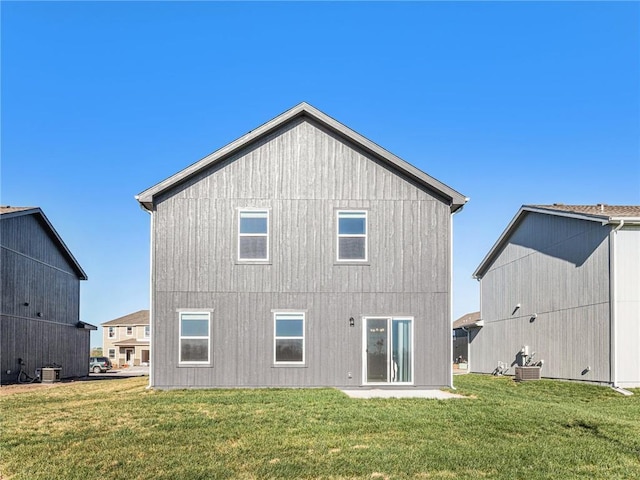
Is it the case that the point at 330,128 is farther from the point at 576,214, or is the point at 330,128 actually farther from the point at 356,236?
the point at 576,214

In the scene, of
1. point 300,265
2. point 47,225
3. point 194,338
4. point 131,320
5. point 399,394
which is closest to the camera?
point 399,394

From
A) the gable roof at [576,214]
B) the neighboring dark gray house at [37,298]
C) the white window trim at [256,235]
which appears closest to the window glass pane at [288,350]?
the white window trim at [256,235]

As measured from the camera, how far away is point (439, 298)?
17203 mm

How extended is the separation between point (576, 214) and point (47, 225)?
22043 millimetres

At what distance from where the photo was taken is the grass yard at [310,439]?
27.3ft

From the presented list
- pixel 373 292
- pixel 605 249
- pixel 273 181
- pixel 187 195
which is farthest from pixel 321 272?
pixel 605 249

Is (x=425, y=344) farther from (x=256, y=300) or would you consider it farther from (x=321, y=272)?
(x=256, y=300)

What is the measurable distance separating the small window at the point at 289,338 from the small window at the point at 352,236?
2146mm

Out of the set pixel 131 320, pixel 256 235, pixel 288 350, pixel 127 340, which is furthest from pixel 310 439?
pixel 131 320

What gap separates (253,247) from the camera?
17.2m

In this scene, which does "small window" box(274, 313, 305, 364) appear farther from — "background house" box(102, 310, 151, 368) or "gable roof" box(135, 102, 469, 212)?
"background house" box(102, 310, 151, 368)

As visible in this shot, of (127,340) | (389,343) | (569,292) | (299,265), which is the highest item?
(299,265)

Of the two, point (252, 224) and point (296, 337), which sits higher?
point (252, 224)

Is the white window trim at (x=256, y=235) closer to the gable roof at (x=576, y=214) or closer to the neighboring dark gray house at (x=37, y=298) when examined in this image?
the gable roof at (x=576, y=214)
